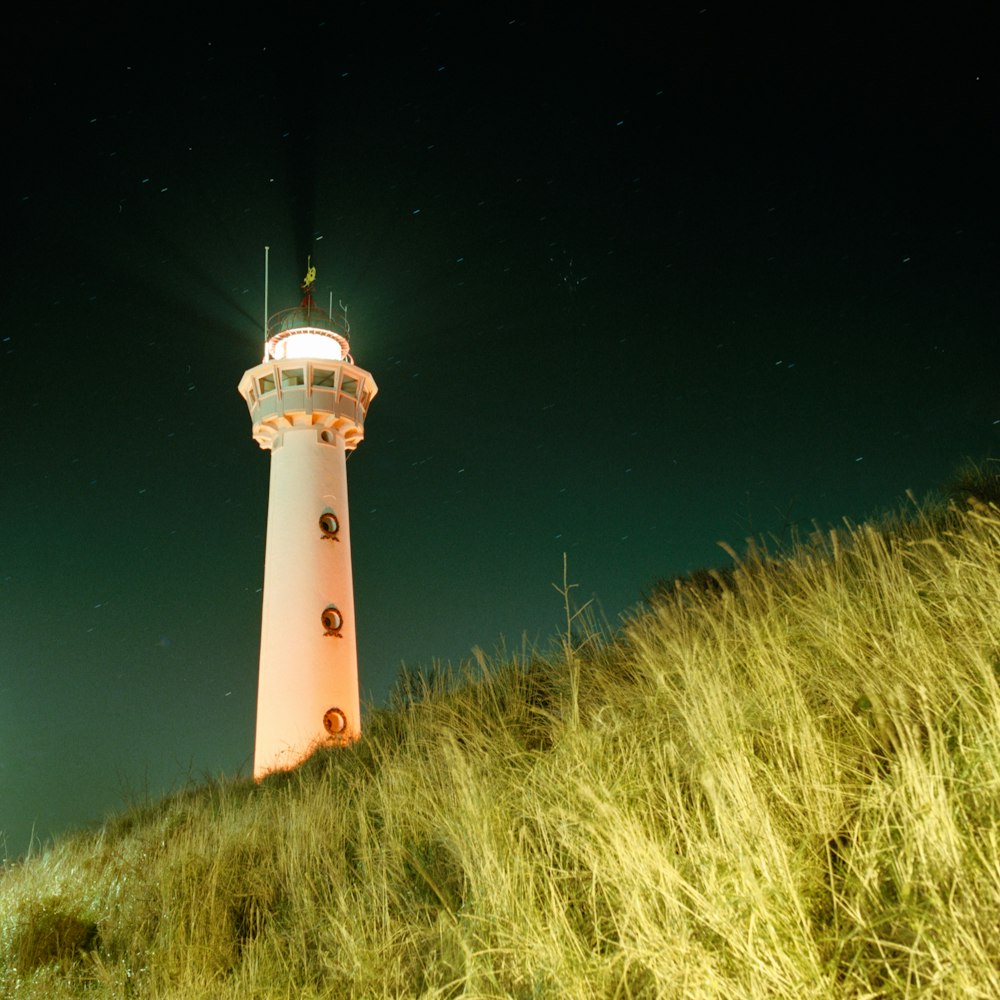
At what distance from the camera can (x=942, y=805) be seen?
6.33 ft

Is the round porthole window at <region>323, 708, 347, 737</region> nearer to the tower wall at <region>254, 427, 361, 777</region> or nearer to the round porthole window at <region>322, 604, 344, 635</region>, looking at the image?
the tower wall at <region>254, 427, 361, 777</region>

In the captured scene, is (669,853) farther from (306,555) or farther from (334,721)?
(306,555)

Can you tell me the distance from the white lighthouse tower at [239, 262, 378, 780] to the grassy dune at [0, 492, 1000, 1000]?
11.2m

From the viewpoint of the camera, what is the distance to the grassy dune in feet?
6.48

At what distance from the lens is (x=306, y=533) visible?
1912 centimetres

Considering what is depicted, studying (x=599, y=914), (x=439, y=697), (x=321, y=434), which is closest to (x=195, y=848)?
(x=439, y=697)

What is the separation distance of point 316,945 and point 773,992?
8.58ft

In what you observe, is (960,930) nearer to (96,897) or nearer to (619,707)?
(619,707)

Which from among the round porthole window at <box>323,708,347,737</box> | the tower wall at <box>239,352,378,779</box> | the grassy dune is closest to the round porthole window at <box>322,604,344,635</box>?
the tower wall at <box>239,352,378,779</box>

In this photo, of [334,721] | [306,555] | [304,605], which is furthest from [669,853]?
[306,555]

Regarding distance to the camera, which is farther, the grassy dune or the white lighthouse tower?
the white lighthouse tower

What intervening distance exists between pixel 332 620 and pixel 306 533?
230cm

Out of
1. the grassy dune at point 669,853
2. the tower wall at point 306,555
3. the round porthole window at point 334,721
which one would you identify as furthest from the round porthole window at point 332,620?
the grassy dune at point 669,853

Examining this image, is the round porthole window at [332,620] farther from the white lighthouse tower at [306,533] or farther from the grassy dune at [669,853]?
the grassy dune at [669,853]
